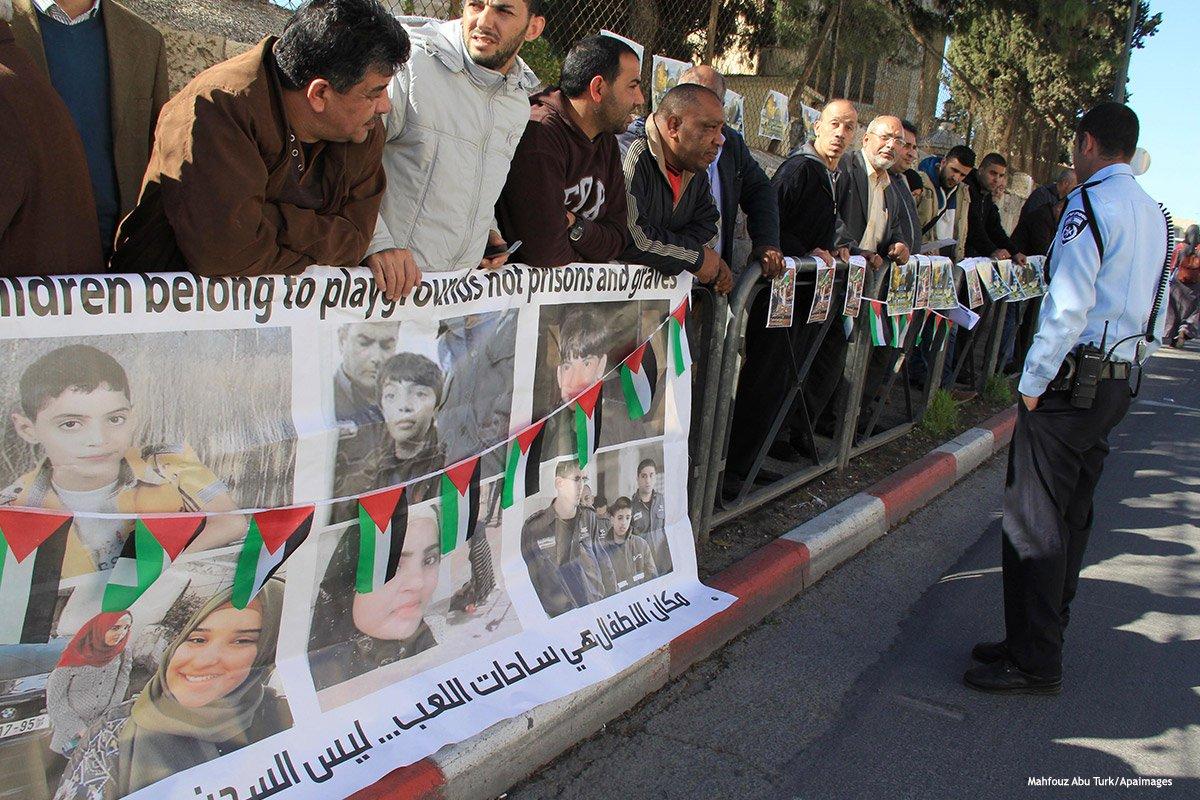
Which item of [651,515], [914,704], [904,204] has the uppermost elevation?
[904,204]

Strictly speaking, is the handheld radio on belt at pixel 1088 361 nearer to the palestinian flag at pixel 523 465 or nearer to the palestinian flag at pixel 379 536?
the palestinian flag at pixel 523 465

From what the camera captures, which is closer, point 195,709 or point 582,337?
point 195,709

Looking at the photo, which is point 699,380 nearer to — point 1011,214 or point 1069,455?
point 1069,455

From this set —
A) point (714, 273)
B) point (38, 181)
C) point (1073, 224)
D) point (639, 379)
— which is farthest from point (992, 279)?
point (38, 181)

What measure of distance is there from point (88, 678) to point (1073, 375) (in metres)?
3.36

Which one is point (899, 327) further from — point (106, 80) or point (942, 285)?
point (106, 80)

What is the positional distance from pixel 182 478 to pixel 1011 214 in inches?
766

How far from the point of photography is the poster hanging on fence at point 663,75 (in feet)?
22.7

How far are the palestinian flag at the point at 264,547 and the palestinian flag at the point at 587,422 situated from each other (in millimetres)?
1195

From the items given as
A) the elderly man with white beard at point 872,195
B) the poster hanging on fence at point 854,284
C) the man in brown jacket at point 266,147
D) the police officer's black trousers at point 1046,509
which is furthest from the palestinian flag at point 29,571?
the elderly man with white beard at point 872,195

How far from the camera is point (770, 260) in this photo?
4.16 meters

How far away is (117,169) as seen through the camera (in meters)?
2.62

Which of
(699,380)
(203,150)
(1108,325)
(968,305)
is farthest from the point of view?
(968,305)

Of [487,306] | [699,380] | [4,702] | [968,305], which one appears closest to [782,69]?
[968,305]
